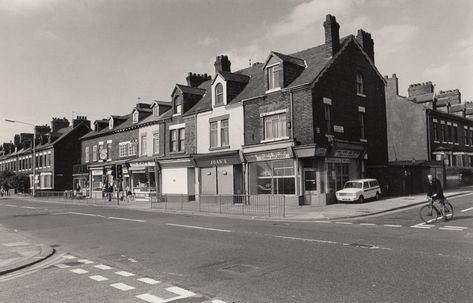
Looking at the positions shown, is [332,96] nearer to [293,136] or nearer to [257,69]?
[293,136]

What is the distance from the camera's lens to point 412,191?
3197cm

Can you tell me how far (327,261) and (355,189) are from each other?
56.8 ft

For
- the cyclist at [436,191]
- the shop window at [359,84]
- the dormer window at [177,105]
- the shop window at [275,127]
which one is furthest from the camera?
the dormer window at [177,105]

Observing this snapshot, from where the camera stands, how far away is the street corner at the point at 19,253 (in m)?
9.33

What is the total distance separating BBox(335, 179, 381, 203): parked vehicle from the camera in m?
25.0

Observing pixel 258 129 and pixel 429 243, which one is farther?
pixel 258 129

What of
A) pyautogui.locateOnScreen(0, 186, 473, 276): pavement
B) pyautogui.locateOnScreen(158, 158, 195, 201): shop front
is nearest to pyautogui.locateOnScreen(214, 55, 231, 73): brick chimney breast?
pyautogui.locateOnScreen(158, 158, 195, 201): shop front

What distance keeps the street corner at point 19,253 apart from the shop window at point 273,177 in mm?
16287

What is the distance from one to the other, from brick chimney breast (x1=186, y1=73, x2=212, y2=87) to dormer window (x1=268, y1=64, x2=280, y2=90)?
13.2m

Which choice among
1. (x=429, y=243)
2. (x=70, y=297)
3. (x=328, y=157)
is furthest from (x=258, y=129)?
(x=70, y=297)

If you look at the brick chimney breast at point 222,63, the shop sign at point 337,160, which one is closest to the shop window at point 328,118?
the shop sign at point 337,160

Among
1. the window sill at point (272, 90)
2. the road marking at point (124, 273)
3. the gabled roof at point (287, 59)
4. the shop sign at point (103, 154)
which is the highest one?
the gabled roof at point (287, 59)

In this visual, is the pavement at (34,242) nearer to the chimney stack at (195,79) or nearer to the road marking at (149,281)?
the road marking at (149,281)

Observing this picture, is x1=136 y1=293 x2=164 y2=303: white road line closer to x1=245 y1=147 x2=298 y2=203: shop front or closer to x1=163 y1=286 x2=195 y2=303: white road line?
x1=163 y1=286 x2=195 y2=303: white road line
